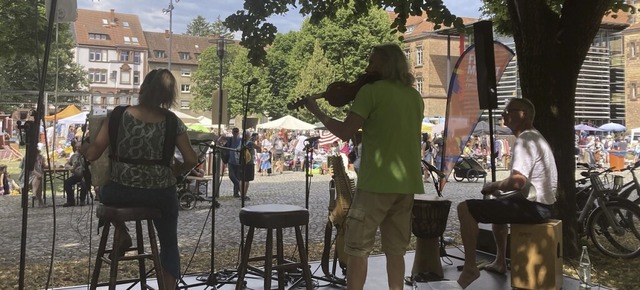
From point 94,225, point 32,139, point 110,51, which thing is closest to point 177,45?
point 110,51

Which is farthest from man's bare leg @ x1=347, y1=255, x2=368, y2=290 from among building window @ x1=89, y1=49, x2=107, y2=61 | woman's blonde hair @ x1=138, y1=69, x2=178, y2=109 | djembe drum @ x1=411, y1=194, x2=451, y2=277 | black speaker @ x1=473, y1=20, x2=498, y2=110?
building window @ x1=89, y1=49, x2=107, y2=61

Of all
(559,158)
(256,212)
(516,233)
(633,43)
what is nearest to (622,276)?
(559,158)

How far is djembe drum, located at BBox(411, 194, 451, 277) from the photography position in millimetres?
5277

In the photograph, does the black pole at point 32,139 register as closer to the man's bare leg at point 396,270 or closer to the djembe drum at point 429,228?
the man's bare leg at point 396,270

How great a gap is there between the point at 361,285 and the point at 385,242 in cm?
33

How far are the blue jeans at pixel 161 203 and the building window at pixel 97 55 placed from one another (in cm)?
8002

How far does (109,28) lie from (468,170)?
226 feet

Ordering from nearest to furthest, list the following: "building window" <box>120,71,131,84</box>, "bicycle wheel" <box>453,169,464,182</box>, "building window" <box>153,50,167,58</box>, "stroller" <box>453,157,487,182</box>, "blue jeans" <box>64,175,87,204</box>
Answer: "blue jeans" <box>64,175,87,204</box> → "stroller" <box>453,157,487,182</box> → "bicycle wheel" <box>453,169,464,182</box> → "building window" <box>120,71,131,84</box> → "building window" <box>153,50,167,58</box>

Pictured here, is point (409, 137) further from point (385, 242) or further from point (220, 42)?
point (220, 42)

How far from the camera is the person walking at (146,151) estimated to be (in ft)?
11.4

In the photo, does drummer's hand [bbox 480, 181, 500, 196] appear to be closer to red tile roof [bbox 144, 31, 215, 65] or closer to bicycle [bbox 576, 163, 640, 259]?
bicycle [bbox 576, 163, 640, 259]

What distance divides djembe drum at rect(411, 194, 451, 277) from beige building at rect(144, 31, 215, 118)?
249 feet

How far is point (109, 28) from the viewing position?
7794cm

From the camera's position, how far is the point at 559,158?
6340 mm
